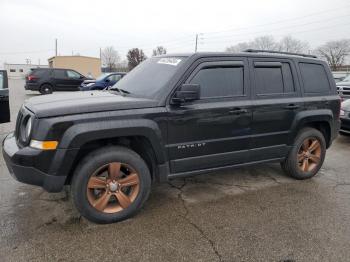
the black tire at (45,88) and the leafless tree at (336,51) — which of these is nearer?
the black tire at (45,88)

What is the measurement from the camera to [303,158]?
493 cm

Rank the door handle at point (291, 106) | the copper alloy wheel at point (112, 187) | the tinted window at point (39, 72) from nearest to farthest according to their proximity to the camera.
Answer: the copper alloy wheel at point (112, 187) < the door handle at point (291, 106) < the tinted window at point (39, 72)

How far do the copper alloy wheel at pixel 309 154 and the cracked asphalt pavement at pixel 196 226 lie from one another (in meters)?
0.33

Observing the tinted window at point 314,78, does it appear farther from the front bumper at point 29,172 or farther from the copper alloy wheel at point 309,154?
the front bumper at point 29,172

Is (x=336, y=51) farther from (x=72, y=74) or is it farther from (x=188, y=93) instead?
(x=188, y=93)

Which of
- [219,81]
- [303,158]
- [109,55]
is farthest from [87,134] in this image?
[109,55]

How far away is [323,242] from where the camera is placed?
312 cm

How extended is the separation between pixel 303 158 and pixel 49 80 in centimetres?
1685

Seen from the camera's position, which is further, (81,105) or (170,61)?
(170,61)

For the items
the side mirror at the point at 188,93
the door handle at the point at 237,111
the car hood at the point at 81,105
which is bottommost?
the door handle at the point at 237,111

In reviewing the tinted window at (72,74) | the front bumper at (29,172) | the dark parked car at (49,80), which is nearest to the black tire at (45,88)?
the dark parked car at (49,80)

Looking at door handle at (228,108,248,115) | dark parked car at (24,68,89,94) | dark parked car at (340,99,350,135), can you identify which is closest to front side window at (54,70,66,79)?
dark parked car at (24,68,89,94)

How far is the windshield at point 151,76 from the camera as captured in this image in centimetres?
377

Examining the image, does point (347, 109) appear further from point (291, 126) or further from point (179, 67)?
point (179, 67)
